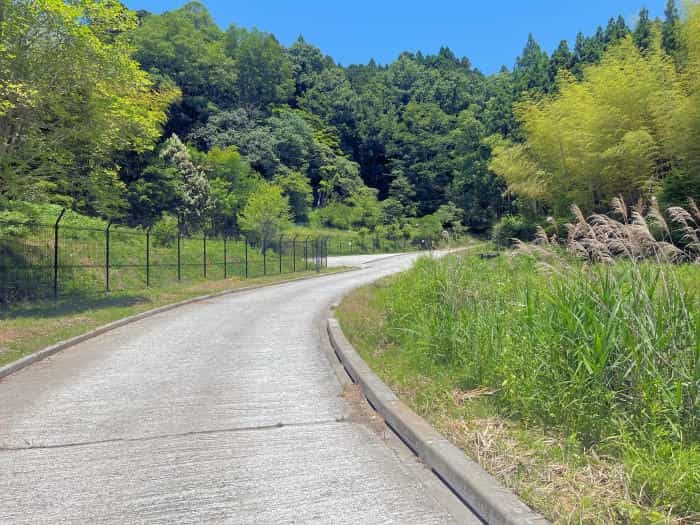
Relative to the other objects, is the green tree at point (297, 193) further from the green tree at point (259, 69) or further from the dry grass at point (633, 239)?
the dry grass at point (633, 239)

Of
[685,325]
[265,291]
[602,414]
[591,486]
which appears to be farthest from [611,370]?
[265,291]

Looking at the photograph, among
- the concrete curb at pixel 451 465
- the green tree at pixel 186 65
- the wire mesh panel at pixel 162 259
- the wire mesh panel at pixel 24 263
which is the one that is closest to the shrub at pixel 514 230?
the wire mesh panel at pixel 162 259

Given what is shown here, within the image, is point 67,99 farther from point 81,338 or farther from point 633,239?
point 633,239

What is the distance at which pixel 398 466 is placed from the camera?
4.25 metres

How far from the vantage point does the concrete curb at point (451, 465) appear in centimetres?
316

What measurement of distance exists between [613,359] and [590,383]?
292 millimetres

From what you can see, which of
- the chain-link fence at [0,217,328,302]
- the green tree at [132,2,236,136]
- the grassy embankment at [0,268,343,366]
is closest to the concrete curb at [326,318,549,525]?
the grassy embankment at [0,268,343,366]

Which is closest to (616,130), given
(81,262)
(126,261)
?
(126,261)

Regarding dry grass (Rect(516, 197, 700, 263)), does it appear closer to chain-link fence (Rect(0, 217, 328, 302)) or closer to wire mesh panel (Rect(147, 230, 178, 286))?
chain-link fence (Rect(0, 217, 328, 302))

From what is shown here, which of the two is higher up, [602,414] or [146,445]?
[602,414]

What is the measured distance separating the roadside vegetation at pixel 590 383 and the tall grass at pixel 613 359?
0.04ft

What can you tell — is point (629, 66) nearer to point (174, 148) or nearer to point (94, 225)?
point (94, 225)

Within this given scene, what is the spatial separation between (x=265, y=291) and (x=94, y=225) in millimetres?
10101

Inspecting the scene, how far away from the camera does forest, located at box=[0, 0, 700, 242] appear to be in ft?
46.3
